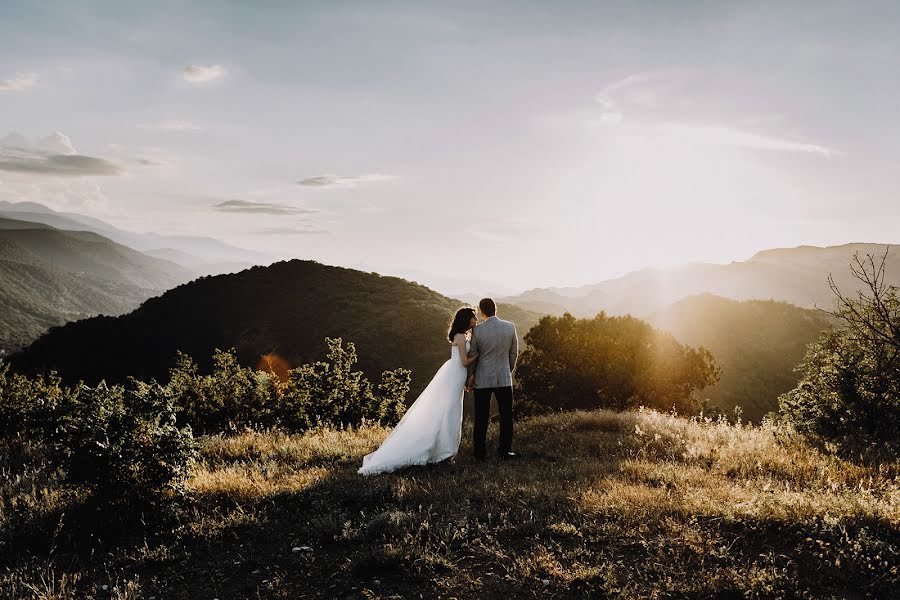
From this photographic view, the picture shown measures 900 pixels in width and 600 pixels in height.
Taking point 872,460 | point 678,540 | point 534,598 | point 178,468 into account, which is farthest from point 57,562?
point 872,460

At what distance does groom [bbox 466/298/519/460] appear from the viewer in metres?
8.70

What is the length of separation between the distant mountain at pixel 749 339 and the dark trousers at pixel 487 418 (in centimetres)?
7028

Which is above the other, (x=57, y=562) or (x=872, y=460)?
(x=872, y=460)

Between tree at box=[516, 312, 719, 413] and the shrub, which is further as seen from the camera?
tree at box=[516, 312, 719, 413]

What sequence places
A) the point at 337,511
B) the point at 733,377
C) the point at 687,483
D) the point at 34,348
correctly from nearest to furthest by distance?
1. the point at 337,511
2. the point at 687,483
3. the point at 733,377
4. the point at 34,348

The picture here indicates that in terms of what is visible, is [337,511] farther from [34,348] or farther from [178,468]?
[34,348]

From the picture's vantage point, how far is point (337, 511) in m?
5.88

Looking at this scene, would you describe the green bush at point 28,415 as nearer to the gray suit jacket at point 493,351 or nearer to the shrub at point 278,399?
the shrub at point 278,399

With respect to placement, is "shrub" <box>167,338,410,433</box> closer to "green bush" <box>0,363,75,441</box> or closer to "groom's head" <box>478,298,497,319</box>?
"green bush" <box>0,363,75,441</box>

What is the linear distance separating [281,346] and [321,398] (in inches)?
3174

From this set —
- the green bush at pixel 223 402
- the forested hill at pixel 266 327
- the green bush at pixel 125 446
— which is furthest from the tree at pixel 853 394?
the forested hill at pixel 266 327

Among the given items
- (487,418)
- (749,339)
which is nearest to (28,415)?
(487,418)

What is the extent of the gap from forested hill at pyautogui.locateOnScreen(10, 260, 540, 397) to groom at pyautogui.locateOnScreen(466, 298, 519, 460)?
57733 millimetres

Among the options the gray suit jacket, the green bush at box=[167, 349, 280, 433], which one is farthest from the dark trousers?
the green bush at box=[167, 349, 280, 433]
